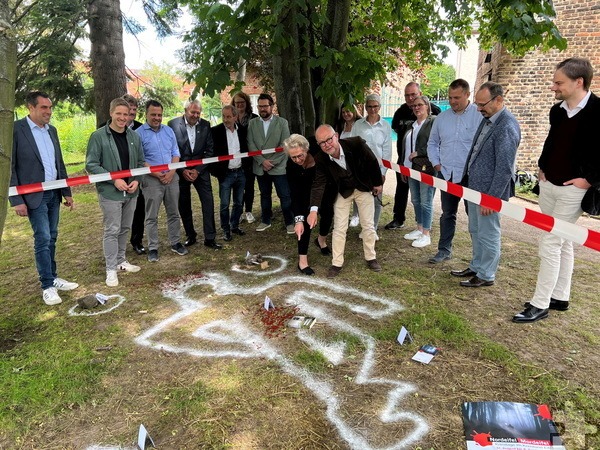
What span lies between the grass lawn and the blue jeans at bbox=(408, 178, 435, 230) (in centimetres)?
98

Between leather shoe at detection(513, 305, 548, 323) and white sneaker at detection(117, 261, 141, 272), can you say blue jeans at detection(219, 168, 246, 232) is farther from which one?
leather shoe at detection(513, 305, 548, 323)

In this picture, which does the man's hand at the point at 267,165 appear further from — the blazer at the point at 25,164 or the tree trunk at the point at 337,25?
the blazer at the point at 25,164

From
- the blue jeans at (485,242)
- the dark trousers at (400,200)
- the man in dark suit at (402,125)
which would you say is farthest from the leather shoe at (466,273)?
the dark trousers at (400,200)

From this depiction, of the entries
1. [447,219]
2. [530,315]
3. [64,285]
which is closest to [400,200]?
[447,219]

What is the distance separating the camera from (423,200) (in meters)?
5.64

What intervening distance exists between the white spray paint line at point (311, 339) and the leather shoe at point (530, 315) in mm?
1034

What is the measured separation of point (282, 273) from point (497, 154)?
2618mm

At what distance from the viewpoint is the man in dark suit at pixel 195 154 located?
5488mm

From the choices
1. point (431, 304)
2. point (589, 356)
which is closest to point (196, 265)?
point (431, 304)

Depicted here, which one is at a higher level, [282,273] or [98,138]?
[98,138]

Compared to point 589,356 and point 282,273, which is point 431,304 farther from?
point 282,273

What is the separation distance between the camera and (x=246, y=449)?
2.34m

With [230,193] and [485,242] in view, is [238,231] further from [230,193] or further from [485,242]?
[485,242]

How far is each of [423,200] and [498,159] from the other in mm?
1858
